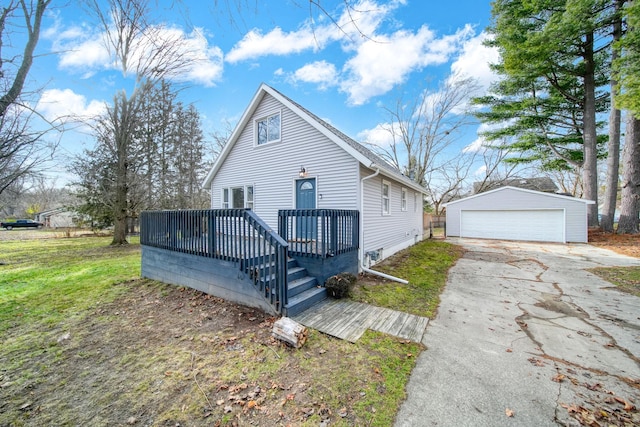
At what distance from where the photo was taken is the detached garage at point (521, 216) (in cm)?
1345

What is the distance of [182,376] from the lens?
275 cm

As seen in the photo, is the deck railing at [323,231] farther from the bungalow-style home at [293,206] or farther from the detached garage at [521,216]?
the detached garage at [521,216]

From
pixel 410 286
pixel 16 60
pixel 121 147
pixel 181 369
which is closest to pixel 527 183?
pixel 410 286

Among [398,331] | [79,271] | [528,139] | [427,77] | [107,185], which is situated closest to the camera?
[398,331]

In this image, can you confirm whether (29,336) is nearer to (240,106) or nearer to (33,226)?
(240,106)

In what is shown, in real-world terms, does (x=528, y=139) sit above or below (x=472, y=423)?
above

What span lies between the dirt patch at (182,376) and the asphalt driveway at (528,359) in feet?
1.84

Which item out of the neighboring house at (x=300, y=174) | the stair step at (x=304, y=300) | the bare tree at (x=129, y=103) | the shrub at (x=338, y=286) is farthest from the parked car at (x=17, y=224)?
Answer: the shrub at (x=338, y=286)

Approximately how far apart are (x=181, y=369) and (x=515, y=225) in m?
18.3

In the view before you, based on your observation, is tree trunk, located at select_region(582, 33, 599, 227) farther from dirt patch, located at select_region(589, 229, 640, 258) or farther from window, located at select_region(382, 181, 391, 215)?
window, located at select_region(382, 181, 391, 215)

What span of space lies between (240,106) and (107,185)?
987 centimetres

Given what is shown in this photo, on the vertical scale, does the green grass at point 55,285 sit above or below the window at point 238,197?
below

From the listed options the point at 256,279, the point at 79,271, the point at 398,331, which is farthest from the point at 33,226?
the point at 398,331

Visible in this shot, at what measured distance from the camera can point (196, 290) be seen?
5418 mm
